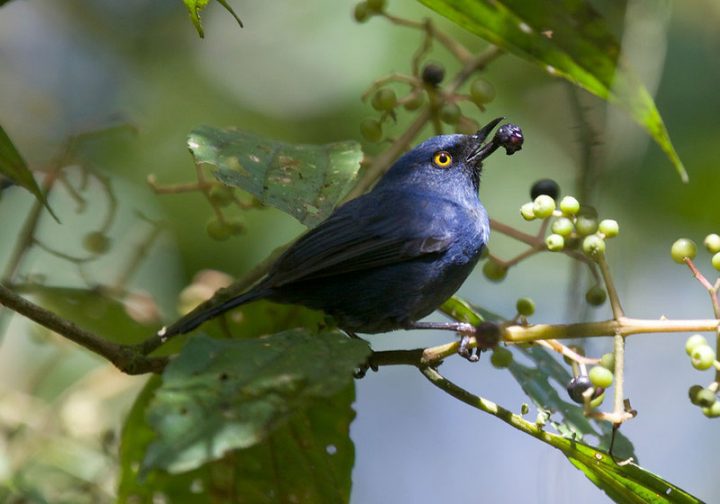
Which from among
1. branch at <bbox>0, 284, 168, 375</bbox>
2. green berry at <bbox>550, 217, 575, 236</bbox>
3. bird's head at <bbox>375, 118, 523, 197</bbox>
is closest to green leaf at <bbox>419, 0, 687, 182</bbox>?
green berry at <bbox>550, 217, 575, 236</bbox>

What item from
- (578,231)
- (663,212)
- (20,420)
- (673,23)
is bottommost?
(20,420)

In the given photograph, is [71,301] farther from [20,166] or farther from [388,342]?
[388,342]

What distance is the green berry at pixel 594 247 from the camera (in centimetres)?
248

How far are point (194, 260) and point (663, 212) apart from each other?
258 centimetres

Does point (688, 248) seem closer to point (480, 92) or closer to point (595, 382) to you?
point (595, 382)

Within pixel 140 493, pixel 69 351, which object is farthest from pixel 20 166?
pixel 69 351

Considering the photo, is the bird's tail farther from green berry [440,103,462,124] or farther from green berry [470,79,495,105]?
green berry [470,79,495,105]

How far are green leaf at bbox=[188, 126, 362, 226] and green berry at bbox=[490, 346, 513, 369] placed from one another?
70cm

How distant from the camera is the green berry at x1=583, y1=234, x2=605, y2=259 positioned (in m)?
2.48

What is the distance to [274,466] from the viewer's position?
304cm

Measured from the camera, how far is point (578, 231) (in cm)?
262

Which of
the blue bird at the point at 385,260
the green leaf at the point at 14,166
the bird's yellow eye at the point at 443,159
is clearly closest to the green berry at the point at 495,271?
the blue bird at the point at 385,260

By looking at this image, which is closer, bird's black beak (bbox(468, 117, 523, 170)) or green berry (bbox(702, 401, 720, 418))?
green berry (bbox(702, 401, 720, 418))

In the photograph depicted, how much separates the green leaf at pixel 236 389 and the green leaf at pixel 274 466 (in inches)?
28.0
